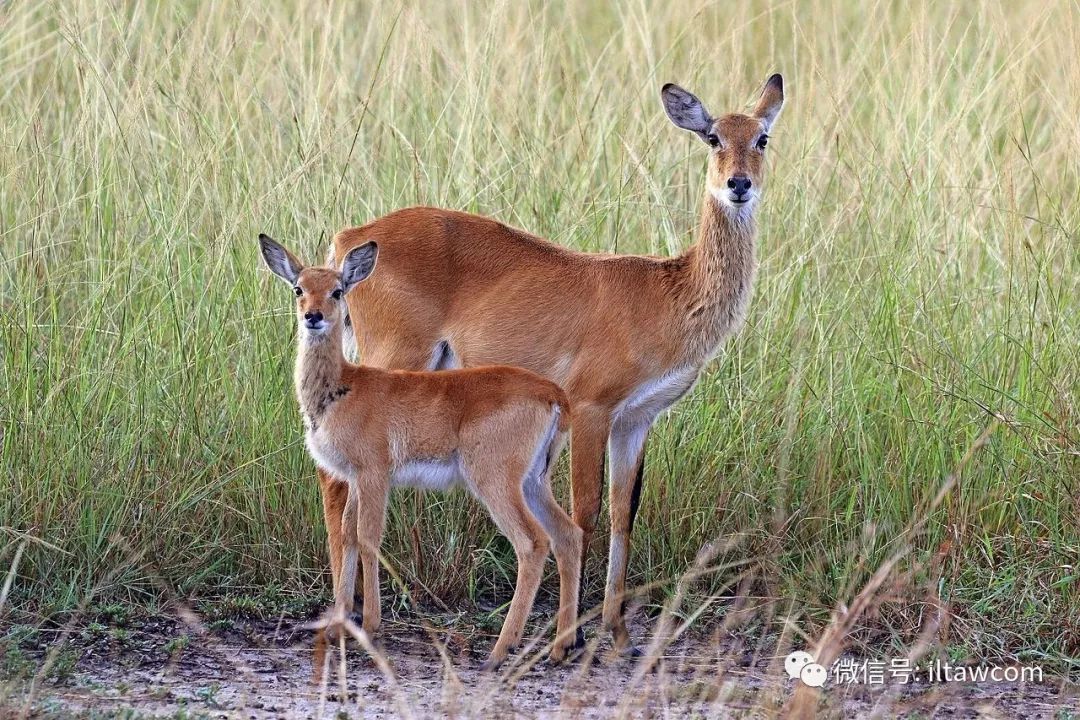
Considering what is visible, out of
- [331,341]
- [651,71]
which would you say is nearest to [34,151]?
[331,341]

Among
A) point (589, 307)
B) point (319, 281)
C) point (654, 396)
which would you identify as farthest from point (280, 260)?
point (654, 396)

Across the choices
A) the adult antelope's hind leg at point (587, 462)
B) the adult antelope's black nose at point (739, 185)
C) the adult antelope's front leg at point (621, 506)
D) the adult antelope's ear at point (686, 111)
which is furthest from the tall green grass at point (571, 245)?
the adult antelope's black nose at point (739, 185)

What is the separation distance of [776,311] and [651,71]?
1.44 metres

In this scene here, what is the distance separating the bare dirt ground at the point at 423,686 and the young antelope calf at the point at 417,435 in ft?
0.67

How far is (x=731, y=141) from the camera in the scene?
233 inches

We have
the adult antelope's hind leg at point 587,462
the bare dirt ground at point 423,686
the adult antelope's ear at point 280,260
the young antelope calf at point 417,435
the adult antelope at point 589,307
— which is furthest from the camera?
the adult antelope at point 589,307

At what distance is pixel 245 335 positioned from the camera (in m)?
6.57

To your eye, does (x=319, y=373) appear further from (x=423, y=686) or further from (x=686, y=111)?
(x=686, y=111)

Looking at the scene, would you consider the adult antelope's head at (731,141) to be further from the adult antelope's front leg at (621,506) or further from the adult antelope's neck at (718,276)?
the adult antelope's front leg at (621,506)

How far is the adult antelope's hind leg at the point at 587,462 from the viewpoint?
573cm

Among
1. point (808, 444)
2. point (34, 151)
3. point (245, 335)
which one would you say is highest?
point (34, 151)

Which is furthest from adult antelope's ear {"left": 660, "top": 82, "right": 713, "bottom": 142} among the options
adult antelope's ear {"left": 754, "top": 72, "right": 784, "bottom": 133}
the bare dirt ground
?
the bare dirt ground

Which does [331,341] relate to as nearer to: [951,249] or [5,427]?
[5,427]

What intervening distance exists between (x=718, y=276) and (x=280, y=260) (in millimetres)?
1651
